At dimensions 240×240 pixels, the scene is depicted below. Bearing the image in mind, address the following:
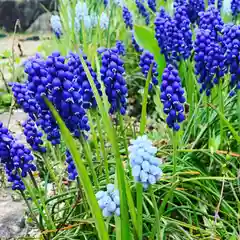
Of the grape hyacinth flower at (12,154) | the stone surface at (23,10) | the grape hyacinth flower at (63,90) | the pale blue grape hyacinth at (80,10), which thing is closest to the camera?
the grape hyacinth flower at (63,90)

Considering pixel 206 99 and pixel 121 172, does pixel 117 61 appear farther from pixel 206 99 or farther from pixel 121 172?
pixel 206 99

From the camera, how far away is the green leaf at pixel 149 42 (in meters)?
3.59

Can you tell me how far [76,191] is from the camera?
7.89ft

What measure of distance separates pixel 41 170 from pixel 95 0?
3568 millimetres

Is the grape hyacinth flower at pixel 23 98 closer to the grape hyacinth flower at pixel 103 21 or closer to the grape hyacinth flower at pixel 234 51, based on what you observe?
the grape hyacinth flower at pixel 234 51

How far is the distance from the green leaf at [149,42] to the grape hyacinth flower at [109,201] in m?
2.07

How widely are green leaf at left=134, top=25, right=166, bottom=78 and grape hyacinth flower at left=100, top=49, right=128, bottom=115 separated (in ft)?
5.09

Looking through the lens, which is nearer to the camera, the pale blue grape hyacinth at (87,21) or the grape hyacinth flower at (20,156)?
the grape hyacinth flower at (20,156)

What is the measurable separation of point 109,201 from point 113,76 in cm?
62

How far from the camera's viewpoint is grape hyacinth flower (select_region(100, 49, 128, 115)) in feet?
6.72

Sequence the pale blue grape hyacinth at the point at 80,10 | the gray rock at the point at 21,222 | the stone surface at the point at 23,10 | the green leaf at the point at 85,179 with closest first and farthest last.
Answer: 1. the green leaf at the point at 85,179
2. the gray rock at the point at 21,222
3. the pale blue grape hyacinth at the point at 80,10
4. the stone surface at the point at 23,10

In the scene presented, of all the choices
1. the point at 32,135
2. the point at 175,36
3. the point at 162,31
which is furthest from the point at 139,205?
the point at 162,31

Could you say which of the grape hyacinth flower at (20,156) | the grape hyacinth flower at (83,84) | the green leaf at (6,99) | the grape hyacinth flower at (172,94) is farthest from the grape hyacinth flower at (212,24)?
the green leaf at (6,99)

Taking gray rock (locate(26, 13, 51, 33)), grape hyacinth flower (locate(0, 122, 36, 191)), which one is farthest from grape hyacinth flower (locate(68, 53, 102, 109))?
gray rock (locate(26, 13, 51, 33))
